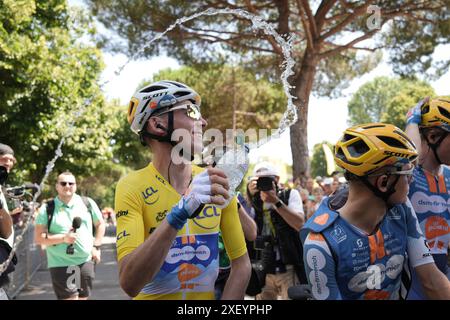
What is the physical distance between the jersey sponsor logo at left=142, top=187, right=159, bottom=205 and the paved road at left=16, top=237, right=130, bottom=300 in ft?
22.6

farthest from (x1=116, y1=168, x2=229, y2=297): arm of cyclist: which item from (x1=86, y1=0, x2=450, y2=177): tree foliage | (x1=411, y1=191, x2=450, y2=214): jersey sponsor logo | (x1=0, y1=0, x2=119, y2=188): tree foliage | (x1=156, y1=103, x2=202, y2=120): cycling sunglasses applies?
(x1=86, y1=0, x2=450, y2=177): tree foliage

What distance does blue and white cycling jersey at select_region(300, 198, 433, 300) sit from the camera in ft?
7.73

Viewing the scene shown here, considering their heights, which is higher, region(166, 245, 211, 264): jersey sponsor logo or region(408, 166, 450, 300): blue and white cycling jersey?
region(408, 166, 450, 300): blue and white cycling jersey

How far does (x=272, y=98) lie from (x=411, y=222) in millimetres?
29000

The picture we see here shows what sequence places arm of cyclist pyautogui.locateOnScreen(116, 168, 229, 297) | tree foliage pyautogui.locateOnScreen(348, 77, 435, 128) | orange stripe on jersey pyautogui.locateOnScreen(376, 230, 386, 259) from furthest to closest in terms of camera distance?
tree foliage pyautogui.locateOnScreen(348, 77, 435, 128) < orange stripe on jersey pyautogui.locateOnScreen(376, 230, 386, 259) < arm of cyclist pyautogui.locateOnScreen(116, 168, 229, 297)

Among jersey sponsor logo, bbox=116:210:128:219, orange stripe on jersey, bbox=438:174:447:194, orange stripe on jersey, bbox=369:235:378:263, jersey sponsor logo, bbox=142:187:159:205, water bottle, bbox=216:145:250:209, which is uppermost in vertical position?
orange stripe on jersey, bbox=438:174:447:194

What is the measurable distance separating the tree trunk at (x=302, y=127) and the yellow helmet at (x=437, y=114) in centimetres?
1095

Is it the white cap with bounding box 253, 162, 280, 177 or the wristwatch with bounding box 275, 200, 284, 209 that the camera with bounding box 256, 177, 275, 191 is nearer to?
the white cap with bounding box 253, 162, 280, 177

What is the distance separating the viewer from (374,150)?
2482mm

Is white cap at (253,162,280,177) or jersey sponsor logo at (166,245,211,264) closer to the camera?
jersey sponsor logo at (166,245,211,264)

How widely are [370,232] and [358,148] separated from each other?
414mm

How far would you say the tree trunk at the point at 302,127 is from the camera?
14930mm

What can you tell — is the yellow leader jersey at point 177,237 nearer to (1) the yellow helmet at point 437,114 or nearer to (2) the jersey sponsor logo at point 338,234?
(2) the jersey sponsor logo at point 338,234

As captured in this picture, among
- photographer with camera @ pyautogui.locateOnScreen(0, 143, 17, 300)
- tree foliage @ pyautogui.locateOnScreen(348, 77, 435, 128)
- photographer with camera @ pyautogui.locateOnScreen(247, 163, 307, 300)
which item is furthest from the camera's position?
tree foliage @ pyautogui.locateOnScreen(348, 77, 435, 128)
